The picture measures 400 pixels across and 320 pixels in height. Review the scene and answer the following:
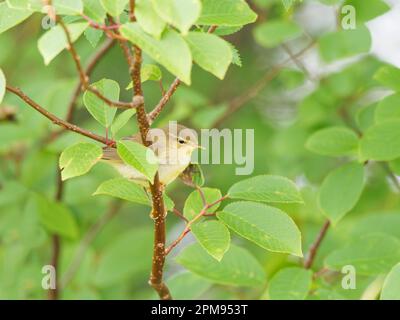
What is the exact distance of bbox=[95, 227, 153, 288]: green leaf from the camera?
3523mm

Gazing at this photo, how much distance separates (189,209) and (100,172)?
6.06ft

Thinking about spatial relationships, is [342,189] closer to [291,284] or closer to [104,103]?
[291,284]

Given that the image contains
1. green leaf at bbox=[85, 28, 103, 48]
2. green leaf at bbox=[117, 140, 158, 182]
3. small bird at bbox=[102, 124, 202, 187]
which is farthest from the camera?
small bird at bbox=[102, 124, 202, 187]

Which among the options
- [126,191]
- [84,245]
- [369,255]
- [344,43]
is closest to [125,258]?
[84,245]

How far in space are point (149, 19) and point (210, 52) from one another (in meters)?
0.14

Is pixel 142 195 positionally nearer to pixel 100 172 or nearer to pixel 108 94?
pixel 108 94

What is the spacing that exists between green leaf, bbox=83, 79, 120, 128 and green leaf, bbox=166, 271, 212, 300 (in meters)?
0.98

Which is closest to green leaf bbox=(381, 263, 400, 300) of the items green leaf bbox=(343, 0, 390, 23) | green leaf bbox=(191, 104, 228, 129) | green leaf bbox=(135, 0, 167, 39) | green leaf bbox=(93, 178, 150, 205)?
green leaf bbox=(93, 178, 150, 205)

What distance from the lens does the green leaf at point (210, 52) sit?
1472mm

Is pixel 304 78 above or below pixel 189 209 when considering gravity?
above

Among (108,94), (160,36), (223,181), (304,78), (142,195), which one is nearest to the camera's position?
(160,36)

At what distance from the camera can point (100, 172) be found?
3.77 meters

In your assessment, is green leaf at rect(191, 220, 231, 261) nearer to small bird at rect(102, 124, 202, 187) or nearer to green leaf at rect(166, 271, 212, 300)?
small bird at rect(102, 124, 202, 187)
